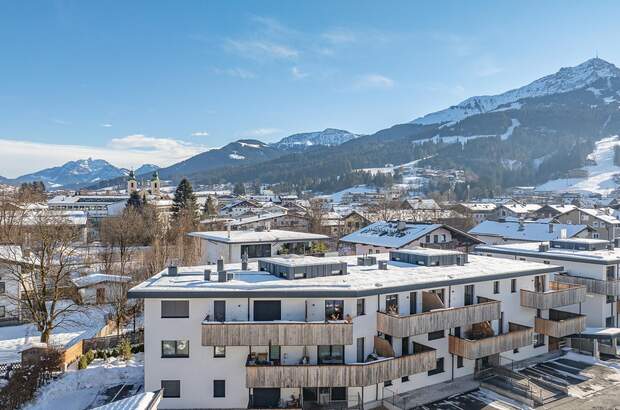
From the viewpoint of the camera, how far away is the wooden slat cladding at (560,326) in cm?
3105

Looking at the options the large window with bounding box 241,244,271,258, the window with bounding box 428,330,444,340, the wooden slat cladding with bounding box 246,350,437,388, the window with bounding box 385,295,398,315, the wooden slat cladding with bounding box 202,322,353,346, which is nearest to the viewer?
the wooden slat cladding with bounding box 202,322,353,346

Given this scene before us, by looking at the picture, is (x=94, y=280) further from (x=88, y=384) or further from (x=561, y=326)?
(x=561, y=326)

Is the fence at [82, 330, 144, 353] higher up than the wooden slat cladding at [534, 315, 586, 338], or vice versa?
the wooden slat cladding at [534, 315, 586, 338]

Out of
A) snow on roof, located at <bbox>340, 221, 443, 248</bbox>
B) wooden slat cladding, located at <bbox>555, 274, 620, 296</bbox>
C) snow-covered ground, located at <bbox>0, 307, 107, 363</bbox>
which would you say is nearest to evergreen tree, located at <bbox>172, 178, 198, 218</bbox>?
snow on roof, located at <bbox>340, 221, 443, 248</bbox>

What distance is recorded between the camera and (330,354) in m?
24.5

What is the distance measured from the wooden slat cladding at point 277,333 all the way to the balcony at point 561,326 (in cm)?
1633

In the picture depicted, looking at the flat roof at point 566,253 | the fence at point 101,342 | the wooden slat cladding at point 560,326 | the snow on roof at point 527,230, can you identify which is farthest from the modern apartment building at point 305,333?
the snow on roof at point 527,230

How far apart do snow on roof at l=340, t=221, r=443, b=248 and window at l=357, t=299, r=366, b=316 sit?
90.9ft

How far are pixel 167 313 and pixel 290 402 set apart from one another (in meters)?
7.79

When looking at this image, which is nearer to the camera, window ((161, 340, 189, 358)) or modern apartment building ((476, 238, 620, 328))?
window ((161, 340, 189, 358))

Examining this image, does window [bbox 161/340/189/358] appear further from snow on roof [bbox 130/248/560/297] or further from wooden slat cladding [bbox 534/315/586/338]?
wooden slat cladding [bbox 534/315/586/338]

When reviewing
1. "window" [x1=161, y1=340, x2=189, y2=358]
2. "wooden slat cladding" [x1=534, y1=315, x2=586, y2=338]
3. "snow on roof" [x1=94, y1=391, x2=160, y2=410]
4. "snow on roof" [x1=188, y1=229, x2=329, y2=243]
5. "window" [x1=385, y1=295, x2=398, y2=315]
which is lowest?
"wooden slat cladding" [x1=534, y1=315, x2=586, y2=338]

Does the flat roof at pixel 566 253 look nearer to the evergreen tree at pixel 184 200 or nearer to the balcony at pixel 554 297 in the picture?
the balcony at pixel 554 297

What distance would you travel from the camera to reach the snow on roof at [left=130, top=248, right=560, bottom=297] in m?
23.8
